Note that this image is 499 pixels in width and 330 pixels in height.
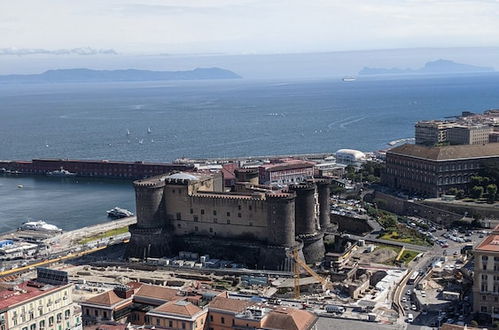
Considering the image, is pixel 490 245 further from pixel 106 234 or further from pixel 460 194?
pixel 106 234

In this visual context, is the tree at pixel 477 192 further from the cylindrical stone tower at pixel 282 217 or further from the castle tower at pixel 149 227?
the castle tower at pixel 149 227

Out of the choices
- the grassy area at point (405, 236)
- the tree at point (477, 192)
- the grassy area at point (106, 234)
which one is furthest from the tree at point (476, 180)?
the grassy area at point (106, 234)

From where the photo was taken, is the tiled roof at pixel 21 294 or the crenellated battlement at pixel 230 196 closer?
the tiled roof at pixel 21 294

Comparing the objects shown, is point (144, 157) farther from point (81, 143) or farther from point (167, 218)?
point (167, 218)

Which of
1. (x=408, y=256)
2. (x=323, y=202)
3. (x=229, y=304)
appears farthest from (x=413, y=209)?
(x=229, y=304)

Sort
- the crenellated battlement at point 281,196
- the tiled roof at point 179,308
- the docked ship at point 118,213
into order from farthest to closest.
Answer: the docked ship at point 118,213 < the crenellated battlement at point 281,196 < the tiled roof at point 179,308
